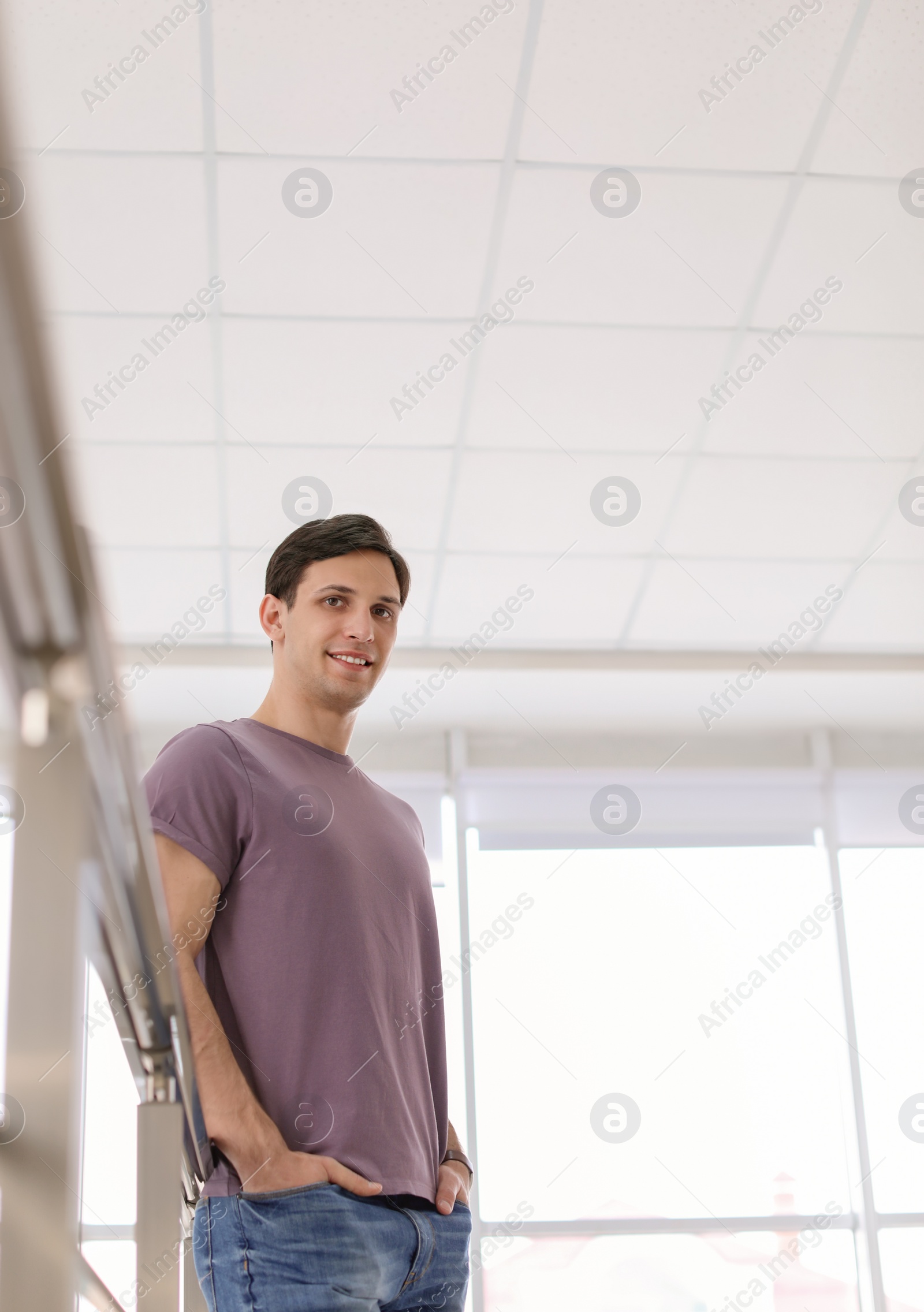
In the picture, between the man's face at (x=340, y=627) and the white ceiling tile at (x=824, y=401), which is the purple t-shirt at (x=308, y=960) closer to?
the man's face at (x=340, y=627)

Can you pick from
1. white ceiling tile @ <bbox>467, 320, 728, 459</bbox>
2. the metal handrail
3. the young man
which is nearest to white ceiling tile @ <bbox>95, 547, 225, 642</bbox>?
white ceiling tile @ <bbox>467, 320, 728, 459</bbox>

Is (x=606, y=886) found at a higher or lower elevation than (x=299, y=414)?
lower

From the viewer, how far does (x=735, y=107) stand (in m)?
2.96

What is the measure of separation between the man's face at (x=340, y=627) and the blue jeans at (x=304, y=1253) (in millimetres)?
609

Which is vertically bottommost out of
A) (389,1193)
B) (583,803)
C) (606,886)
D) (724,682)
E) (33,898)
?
(389,1193)

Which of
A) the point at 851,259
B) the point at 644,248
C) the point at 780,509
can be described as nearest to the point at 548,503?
the point at 780,509

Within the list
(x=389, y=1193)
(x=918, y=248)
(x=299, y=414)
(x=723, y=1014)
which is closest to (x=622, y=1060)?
(x=723, y=1014)

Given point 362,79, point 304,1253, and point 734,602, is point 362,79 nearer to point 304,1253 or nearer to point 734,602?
point 304,1253

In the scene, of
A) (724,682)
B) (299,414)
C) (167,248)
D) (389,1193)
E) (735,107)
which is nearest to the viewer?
(389,1193)

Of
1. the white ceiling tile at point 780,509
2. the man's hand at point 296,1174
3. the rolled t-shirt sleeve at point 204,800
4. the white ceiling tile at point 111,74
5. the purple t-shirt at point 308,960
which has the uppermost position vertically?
the white ceiling tile at point 111,74

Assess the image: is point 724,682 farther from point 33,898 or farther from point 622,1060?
point 33,898

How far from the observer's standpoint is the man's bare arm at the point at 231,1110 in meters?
1.14

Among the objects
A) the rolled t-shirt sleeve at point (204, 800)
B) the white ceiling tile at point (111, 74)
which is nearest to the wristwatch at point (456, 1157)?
the rolled t-shirt sleeve at point (204, 800)

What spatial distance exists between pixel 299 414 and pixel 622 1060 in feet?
11.5
